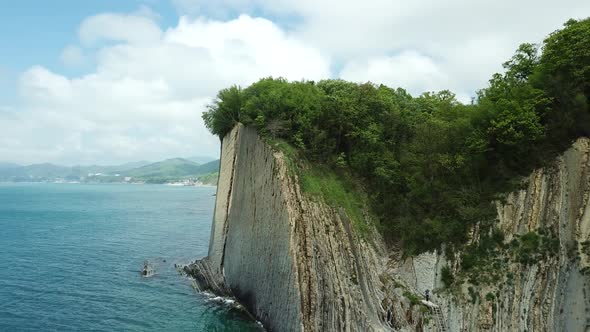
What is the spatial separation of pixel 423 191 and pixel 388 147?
5.48 m

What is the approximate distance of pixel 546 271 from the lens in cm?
2217

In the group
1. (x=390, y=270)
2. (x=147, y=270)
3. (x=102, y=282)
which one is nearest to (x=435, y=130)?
(x=390, y=270)

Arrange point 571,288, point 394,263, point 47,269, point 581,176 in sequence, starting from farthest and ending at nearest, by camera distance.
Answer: point 47,269 → point 394,263 → point 581,176 → point 571,288

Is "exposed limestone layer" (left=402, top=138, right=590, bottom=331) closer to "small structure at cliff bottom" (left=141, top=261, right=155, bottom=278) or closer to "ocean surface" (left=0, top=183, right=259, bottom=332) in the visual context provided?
"ocean surface" (left=0, top=183, right=259, bottom=332)

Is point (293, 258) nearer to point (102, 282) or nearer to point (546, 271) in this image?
point (546, 271)

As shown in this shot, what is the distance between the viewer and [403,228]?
28.2 m

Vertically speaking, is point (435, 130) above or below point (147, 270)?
above

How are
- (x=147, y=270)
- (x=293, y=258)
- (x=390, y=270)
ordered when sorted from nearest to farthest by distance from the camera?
(x=293, y=258)
(x=390, y=270)
(x=147, y=270)

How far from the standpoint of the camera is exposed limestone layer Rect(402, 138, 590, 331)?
69.9 feet

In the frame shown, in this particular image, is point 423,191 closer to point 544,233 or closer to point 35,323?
point 544,233

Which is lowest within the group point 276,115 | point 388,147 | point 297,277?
point 297,277

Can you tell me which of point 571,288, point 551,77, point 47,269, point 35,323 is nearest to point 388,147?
point 551,77

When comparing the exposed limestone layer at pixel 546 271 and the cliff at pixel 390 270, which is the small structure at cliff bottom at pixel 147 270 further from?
the exposed limestone layer at pixel 546 271

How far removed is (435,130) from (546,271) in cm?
1167
